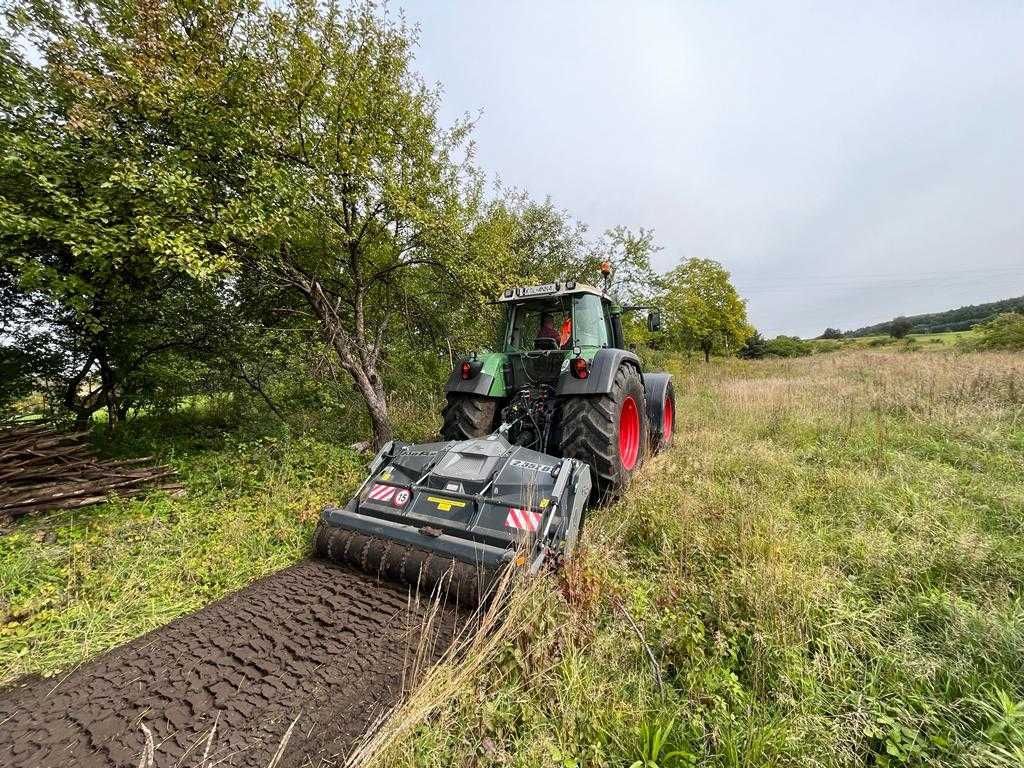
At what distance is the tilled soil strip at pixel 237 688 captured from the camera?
1.46m

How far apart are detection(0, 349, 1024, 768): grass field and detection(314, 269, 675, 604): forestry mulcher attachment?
32cm

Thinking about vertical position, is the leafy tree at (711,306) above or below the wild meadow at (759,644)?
above

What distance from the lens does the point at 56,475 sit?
3.38 m

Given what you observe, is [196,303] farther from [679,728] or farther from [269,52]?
[679,728]

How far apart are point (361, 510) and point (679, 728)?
6.98 feet

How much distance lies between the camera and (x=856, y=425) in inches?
218

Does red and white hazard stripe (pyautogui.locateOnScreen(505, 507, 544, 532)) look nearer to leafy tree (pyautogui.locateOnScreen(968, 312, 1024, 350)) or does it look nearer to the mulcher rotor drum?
the mulcher rotor drum

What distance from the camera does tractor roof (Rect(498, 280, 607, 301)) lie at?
3994 millimetres

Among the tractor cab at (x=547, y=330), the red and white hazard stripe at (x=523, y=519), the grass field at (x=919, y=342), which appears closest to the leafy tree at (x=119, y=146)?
the tractor cab at (x=547, y=330)

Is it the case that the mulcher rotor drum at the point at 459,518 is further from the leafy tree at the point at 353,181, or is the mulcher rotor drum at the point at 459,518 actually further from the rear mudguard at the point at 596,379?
the leafy tree at the point at 353,181

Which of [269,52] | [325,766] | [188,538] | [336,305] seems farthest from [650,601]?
[269,52]

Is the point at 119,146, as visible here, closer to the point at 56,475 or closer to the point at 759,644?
the point at 56,475

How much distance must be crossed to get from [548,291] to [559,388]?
3.44ft

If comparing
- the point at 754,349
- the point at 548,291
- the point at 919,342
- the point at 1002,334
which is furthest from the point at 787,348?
the point at 548,291
